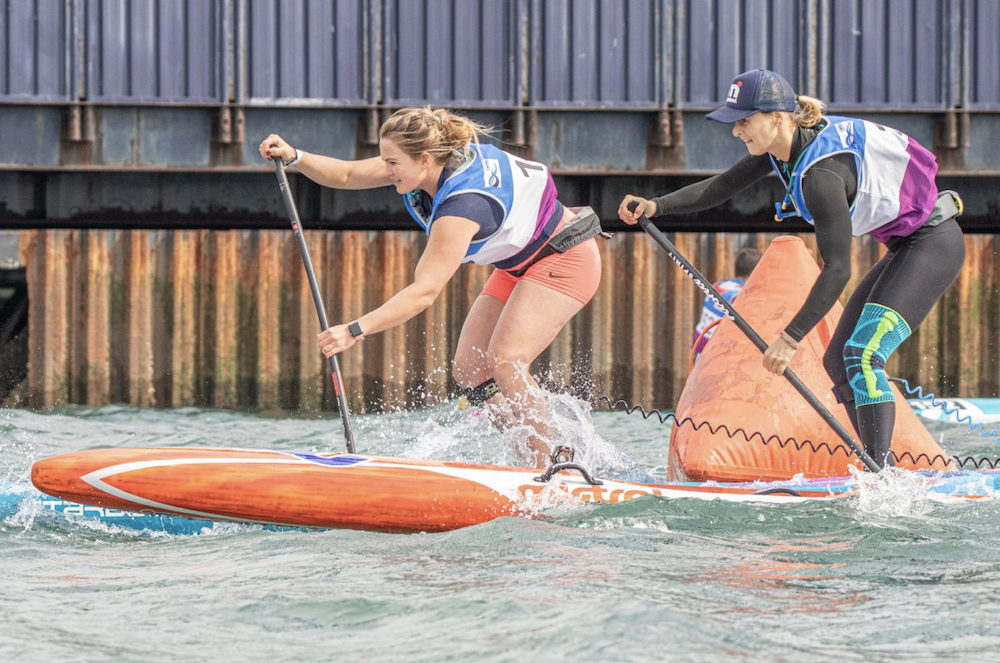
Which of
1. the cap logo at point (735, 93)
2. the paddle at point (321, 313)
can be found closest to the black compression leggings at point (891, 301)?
the cap logo at point (735, 93)

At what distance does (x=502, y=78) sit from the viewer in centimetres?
1062

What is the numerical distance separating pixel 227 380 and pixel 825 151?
20.2 feet

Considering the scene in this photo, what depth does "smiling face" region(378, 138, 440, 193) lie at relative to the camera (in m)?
5.22

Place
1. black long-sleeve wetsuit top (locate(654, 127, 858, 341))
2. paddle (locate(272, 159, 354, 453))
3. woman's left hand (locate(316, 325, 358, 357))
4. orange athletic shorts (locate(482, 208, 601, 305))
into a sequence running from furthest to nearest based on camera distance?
1. paddle (locate(272, 159, 354, 453))
2. orange athletic shorts (locate(482, 208, 601, 305))
3. black long-sleeve wetsuit top (locate(654, 127, 858, 341))
4. woman's left hand (locate(316, 325, 358, 357))

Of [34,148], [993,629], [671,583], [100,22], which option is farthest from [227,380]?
[993,629]

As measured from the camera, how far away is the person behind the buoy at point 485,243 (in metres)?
5.11

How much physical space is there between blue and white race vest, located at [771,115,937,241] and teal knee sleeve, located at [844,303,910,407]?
358 millimetres

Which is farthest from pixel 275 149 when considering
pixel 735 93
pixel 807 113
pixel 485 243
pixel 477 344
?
pixel 807 113

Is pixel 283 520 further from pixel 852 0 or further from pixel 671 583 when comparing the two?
pixel 852 0

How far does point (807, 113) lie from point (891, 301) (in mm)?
844

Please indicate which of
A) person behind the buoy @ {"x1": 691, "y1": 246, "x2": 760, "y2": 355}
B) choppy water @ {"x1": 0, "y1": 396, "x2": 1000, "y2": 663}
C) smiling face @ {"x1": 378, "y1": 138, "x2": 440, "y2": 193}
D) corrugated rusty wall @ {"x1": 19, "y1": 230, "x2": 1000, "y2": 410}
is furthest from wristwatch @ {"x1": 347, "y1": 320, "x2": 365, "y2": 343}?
corrugated rusty wall @ {"x1": 19, "y1": 230, "x2": 1000, "y2": 410}

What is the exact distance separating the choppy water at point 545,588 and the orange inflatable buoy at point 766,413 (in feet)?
2.20

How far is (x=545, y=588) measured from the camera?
3.98m

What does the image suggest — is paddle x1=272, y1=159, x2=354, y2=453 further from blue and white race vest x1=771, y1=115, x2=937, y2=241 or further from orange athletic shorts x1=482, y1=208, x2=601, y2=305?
blue and white race vest x1=771, y1=115, x2=937, y2=241
